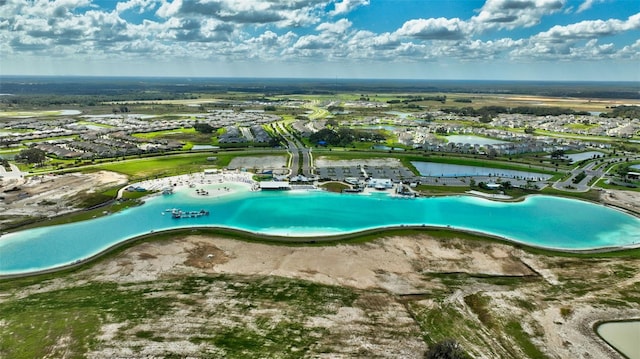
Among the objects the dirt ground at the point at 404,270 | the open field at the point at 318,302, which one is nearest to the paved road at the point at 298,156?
the dirt ground at the point at 404,270

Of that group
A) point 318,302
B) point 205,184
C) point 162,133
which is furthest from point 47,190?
point 162,133

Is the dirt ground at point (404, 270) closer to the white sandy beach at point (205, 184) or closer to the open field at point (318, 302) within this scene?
the open field at point (318, 302)

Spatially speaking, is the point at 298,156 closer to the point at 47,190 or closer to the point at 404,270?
the point at 47,190

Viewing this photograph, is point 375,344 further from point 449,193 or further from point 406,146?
point 406,146

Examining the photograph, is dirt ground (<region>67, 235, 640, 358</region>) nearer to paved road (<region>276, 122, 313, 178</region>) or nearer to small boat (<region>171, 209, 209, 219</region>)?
small boat (<region>171, 209, 209, 219</region>)

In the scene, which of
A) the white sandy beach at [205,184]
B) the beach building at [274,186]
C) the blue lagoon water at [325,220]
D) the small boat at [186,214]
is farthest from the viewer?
the beach building at [274,186]

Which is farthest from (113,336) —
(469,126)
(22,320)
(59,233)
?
(469,126)

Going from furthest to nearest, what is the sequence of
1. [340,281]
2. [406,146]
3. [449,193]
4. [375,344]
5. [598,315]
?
[406,146]
[449,193]
[340,281]
[598,315]
[375,344]

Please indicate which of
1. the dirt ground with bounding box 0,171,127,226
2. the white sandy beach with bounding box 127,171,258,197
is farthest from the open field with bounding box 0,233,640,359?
the dirt ground with bounding box 0,171,127,226
